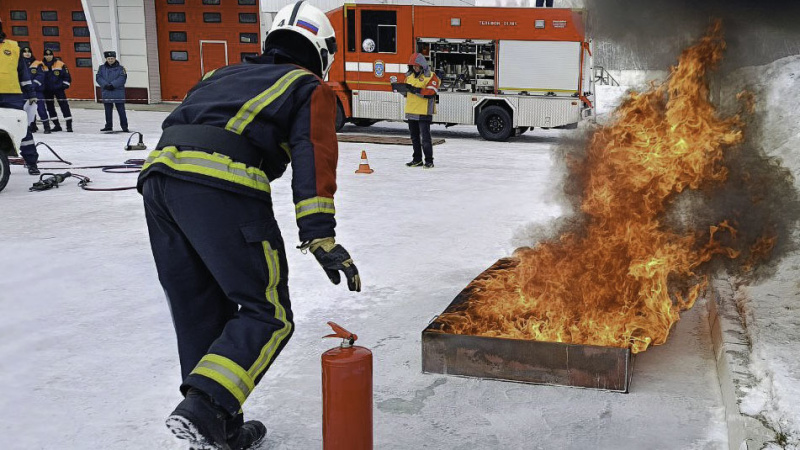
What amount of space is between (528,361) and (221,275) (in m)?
1.72

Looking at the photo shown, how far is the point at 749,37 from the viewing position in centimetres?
420

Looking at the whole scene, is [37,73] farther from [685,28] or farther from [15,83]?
[685,28]

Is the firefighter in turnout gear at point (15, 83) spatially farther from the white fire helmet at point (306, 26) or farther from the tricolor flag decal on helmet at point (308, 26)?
the tricolor flag decal on helmet at point (308, 26)

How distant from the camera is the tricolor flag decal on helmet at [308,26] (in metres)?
2.94

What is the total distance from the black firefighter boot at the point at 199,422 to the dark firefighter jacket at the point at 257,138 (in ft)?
2.24

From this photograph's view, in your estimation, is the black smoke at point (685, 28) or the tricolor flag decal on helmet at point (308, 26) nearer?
the tricolor flag decal on helmet at point (308, 26)

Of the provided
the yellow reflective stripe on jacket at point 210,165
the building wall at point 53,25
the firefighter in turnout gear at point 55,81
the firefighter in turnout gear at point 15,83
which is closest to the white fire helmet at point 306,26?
the yellow reflective stripe on jacket at point 210,165

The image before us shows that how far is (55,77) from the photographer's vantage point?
56.6 ft

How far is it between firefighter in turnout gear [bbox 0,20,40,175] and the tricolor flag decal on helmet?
26.0 feet

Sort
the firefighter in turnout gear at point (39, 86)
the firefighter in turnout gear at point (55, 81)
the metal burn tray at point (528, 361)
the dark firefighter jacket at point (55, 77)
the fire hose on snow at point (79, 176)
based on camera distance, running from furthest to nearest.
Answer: the dark firefighter jacket at point (55, 77) < the firefighter in turnout gear at point (55, 81) < the firefighter in turnout gear at point (39, 86) < the fire hose on snow at point (79, 176) < the metal burn tray at point (528, 361)

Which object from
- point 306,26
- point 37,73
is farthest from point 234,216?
point 37,73

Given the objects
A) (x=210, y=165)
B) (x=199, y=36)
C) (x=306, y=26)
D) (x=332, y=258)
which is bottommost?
(x=332, y=258)

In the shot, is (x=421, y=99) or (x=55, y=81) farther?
(x=55, y=81)

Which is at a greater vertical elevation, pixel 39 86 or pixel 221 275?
pixel 39 86
